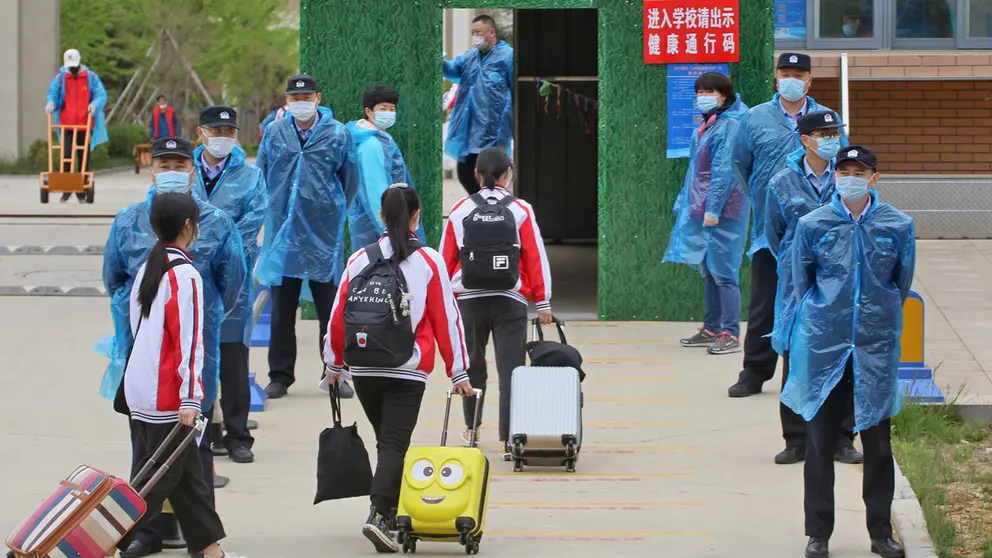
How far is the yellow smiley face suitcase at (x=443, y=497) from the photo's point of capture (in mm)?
7098

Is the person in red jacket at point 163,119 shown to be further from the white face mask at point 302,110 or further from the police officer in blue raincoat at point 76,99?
the white face mask at point 302,110

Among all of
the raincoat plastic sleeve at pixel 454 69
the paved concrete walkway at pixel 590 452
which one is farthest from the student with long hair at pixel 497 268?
the raincoat plastic sleeve at pixel 454 69

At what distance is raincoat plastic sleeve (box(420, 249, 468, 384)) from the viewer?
7285 mm

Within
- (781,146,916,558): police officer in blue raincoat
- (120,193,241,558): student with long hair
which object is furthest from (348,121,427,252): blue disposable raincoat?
(781,146,916,558): police officer in blue raincoat

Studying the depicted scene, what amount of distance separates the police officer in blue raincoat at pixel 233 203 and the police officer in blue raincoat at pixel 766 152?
296 centimetres

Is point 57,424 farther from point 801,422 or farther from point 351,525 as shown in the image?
point 801,422

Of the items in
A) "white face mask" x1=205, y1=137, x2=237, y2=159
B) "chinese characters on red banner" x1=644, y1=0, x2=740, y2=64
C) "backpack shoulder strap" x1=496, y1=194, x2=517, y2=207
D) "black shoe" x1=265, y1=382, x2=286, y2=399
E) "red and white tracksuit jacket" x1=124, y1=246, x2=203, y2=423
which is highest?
"chinese characters on red banner" x1=644, y1=0, x2=740, y2=64

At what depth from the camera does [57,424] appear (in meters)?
10.0

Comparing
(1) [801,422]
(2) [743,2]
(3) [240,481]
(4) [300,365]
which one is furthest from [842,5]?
(3) [240,481]

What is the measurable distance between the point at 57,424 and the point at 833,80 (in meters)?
10.8

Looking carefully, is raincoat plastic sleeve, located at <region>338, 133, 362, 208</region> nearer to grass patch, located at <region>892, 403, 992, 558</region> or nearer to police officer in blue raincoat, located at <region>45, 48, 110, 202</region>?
grass patch, located at <region>892, 403, 992, 558</region>

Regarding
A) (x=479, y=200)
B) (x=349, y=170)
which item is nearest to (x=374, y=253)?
(x=479, y=200)

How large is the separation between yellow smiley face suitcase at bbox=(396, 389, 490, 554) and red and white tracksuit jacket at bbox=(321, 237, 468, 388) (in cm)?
36

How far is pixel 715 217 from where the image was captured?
38.1 ft
